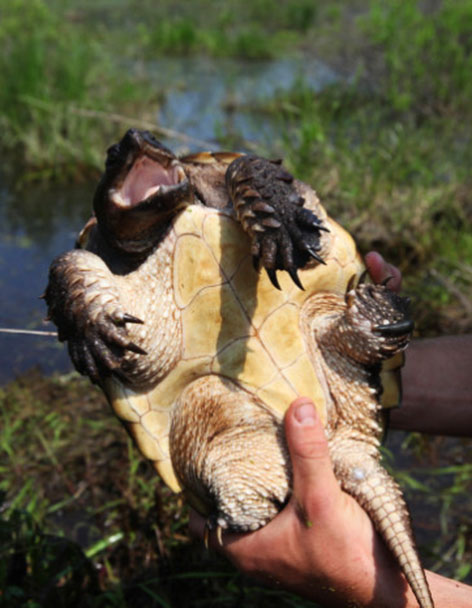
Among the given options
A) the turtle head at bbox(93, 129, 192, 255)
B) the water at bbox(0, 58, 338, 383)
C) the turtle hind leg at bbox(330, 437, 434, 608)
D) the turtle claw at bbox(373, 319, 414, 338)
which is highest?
the turtle head at bbox(93, 129, 192, 255)

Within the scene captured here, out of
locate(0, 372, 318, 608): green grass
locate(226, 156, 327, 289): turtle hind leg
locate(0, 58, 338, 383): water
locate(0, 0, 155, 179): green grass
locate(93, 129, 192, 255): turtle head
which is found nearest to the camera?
locate(226, 156, 327, 289): turtle hind leg

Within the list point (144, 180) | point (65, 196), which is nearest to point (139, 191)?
point (144, 180)

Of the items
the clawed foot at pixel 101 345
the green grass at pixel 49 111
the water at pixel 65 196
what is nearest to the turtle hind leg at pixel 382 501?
the clawed foot at pixel 101 345

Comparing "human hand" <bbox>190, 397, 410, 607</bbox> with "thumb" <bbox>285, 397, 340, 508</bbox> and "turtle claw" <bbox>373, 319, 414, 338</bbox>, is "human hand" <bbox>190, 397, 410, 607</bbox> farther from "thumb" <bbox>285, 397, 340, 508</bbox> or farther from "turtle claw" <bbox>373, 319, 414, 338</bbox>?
"turtle claw" <bbox>373, 319, 414, 338</bbox>

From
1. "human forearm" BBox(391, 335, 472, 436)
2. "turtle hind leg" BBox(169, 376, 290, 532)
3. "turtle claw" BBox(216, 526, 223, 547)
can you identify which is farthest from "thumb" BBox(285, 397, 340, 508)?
"human forearm" BBox(391, 335, 472, 436)

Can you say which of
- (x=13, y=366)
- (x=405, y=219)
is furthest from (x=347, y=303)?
(x=405, y=219)

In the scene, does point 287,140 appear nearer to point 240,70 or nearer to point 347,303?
point 347,303

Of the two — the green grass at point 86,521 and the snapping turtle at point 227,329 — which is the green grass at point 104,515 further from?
the snapping turtle at point 227,329

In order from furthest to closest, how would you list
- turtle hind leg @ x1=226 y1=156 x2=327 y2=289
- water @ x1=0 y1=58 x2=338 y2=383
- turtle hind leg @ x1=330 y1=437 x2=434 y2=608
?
water @ x1=0 y1=58 x2=338 y2=383
turtle hind leg @ x1=226 y1=156 x2=327 y2=289
turtle hind leg @ x1=330 y1=437 x2=434 y2=608
